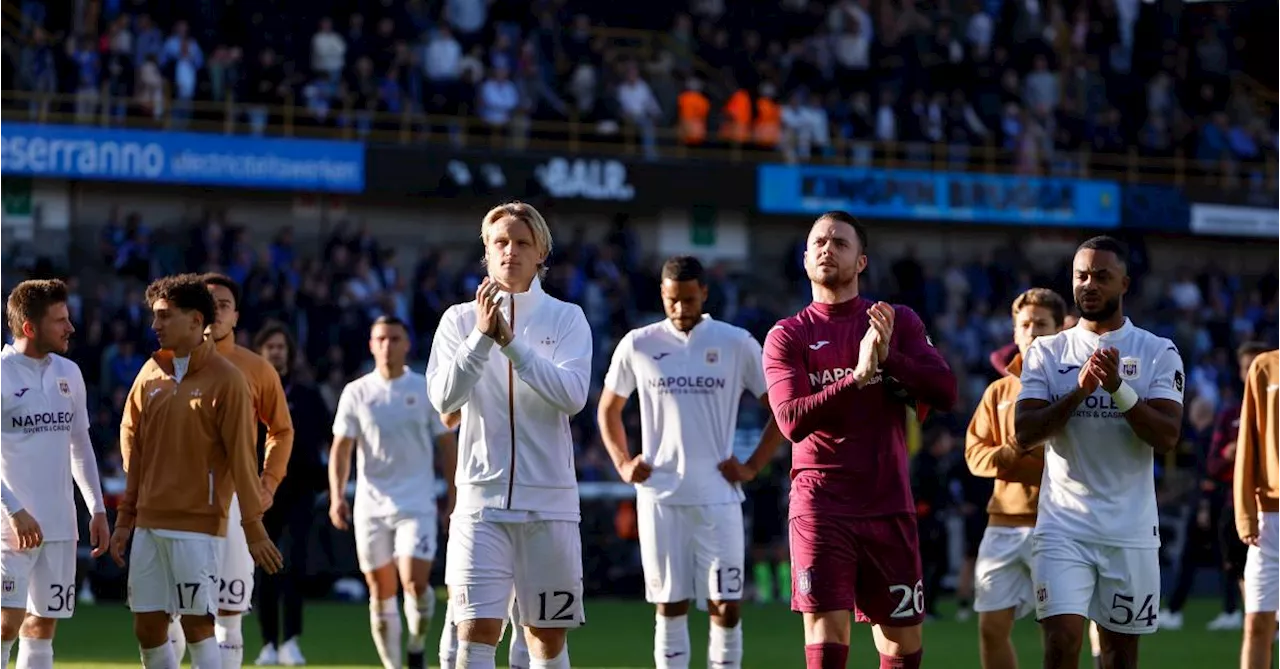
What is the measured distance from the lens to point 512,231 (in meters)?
8.47

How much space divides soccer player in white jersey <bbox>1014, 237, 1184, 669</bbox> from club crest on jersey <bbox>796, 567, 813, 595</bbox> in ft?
4.29

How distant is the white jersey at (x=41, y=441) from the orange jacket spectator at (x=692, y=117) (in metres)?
22.1

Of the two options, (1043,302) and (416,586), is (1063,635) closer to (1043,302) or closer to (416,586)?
(1043,302)

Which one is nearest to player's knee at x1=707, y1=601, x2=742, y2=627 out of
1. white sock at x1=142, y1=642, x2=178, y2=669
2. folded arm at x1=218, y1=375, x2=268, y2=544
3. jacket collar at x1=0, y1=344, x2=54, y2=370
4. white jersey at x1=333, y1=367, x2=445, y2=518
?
white jersey at x1=333, y1=367, x2=445, y2=518

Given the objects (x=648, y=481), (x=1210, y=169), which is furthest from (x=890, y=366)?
(x=1210, y=169)

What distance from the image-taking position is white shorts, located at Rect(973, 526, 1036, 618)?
10562mm

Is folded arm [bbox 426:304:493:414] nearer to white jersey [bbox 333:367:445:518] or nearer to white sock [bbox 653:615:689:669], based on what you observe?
white sock [bbox 653:615:689:669]

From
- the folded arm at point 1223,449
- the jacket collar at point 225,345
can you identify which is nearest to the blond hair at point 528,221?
the jacket collar at point 225,345

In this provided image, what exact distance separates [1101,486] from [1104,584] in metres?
0.46

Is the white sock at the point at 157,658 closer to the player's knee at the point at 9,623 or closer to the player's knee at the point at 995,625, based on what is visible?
the player's knee at the point at 9,623

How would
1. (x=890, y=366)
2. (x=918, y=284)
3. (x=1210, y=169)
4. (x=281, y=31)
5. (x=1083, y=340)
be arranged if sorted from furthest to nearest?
(x=1210, y=169)
(x=918, y=284)
(x=281, y=31)
(x=1083, y=340)
(x=890, y=366)

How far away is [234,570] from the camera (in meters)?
10.9

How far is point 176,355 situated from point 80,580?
11745 mm

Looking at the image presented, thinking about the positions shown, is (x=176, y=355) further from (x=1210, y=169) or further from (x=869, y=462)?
(x=1210, y=169)
